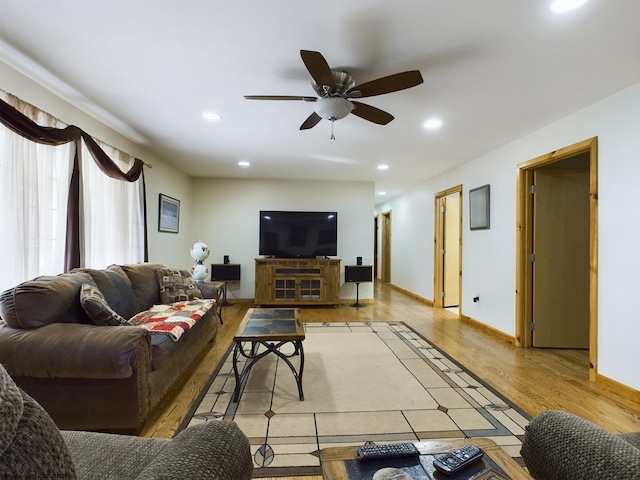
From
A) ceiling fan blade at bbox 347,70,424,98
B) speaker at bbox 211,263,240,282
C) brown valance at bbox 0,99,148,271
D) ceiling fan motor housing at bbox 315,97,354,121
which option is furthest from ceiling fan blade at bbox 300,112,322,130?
speaker at bbox 211,263,240,282

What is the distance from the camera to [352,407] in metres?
2.06

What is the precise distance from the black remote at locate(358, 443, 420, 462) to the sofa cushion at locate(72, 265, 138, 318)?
7.39ft

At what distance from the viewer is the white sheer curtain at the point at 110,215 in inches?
108

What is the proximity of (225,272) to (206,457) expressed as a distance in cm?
468

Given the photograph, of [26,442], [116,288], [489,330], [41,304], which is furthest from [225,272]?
[26,442]

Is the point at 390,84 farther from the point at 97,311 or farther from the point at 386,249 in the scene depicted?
the point at 386,249

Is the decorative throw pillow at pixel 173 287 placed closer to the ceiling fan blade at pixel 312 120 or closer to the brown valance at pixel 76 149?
the brown valance at pixel 76 149

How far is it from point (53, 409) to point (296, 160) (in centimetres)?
360

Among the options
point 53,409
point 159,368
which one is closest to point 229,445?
point 159,368

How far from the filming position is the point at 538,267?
334cm

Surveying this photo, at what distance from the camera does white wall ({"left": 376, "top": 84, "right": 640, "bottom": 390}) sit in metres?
2.26

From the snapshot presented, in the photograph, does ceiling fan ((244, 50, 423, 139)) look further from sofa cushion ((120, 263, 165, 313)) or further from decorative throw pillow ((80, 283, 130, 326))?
sofa cushion ((120, 263, 165, 313))

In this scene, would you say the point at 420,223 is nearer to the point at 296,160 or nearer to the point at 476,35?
the point at 296,160

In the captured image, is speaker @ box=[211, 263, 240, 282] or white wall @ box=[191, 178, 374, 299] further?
white wall @ box=[191, 178, 374, 299]
